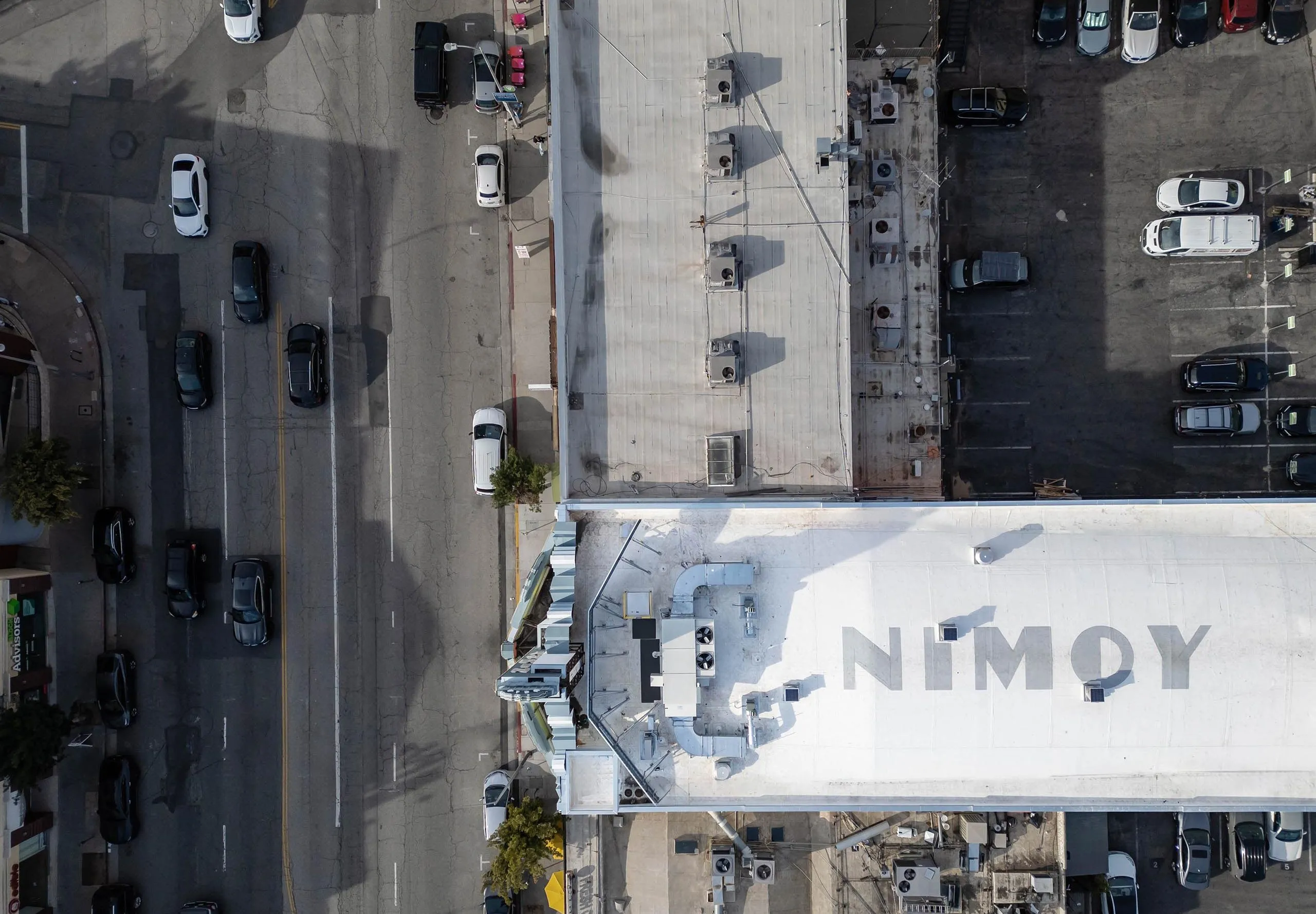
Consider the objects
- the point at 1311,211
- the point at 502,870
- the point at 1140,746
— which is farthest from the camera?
Answer: the point at 1311,211

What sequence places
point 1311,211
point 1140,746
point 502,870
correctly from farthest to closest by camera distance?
1. point 1311,211
2. point 502,870
3. point 1140,746

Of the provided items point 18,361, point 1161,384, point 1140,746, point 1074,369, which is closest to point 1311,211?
point 1161,384

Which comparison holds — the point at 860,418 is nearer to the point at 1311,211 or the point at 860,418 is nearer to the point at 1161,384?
the point at 1161,384

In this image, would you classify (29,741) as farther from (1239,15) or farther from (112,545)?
(1239,15)

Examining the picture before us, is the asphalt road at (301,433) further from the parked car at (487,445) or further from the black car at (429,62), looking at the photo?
the parked car at (487,445)

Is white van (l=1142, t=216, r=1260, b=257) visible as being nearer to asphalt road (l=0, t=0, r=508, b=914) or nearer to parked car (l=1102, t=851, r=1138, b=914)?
parked car (l=1102, t=851, r=1138, b=914)

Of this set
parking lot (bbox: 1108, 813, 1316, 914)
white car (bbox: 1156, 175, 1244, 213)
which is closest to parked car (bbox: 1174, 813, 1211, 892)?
parking lot (bbox: 1108, 813, 1316, 914)
